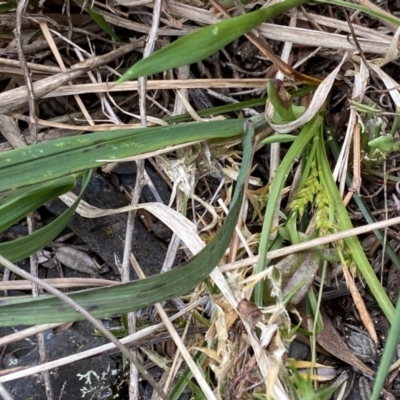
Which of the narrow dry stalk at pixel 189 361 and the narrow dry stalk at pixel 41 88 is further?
the narrow dry stalk at pixel 41 88

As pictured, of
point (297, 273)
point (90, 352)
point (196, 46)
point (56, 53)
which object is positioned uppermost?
point (196, 46)

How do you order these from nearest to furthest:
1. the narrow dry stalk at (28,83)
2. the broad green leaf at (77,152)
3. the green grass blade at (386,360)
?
the green grass blade at (386,360) → the broad green leaf at (77,152) → the narrow dry stalk at (28,83)

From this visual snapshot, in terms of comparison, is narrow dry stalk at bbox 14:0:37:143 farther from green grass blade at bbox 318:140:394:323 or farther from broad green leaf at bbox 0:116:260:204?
green grass blade at bbox 318:140:394:323

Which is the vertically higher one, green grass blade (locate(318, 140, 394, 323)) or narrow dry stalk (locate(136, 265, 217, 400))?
green grass blade (locate(318, 140, 394, 323))

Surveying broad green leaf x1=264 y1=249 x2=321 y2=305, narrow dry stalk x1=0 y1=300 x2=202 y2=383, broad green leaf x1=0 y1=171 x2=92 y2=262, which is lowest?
narrow dry stalk x1=0 y1=300 x2=202 y2=383

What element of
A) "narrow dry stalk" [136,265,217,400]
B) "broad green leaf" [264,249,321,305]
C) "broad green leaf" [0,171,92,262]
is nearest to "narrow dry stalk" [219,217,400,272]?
"broad green leaf" [264,249,321,305]

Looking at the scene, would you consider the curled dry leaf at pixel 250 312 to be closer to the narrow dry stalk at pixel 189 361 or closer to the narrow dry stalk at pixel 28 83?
the narrow dry stalk at pixel 189 361

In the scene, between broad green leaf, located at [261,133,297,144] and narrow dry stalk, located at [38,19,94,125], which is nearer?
broad green leaf, located at [261,133,297,144]

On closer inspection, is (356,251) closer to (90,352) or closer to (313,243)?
(313,243)

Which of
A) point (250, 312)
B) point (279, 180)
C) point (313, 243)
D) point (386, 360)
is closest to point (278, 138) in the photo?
point (279, 180)

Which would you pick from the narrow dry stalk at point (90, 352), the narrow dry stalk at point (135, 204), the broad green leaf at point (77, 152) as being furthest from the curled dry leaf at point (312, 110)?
the narrow dry stalk at point (90, 352)
